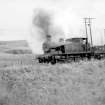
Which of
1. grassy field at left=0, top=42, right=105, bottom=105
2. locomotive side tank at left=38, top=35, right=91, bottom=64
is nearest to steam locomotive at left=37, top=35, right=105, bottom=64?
locomotive side tank at left=38, top=35, right=91, bottom=64

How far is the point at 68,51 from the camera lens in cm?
2214

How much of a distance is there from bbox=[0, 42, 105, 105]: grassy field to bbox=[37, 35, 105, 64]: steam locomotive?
4.92 m

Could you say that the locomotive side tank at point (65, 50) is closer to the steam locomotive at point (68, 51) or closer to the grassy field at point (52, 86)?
the steam locomotive at point (68, 51)

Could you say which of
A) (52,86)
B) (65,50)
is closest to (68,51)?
(65,50)

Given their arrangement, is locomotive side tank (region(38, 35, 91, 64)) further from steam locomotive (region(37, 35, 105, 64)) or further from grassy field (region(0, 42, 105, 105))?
grassy field (region(0, 42, 105, 105))

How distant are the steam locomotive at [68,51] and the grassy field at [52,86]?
492 cm

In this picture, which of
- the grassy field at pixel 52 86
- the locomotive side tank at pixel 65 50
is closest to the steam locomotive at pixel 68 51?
the locomotive side tank at pixel 65 50

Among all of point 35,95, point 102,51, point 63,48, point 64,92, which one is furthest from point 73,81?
point 102,51

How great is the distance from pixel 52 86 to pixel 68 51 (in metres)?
9.33

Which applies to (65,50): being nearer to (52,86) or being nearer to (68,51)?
(68,51)

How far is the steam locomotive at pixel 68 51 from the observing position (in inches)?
842

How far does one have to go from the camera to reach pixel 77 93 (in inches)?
502

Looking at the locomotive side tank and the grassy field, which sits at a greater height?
the locomotive side tank

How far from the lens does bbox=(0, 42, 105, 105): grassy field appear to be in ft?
38.6
